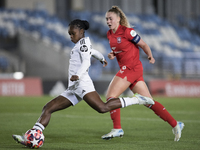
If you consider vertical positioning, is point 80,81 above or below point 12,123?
above

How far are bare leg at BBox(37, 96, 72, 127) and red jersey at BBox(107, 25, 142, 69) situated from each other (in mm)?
1376

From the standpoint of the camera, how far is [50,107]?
6.02 metres

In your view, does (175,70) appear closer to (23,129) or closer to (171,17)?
(171,17)

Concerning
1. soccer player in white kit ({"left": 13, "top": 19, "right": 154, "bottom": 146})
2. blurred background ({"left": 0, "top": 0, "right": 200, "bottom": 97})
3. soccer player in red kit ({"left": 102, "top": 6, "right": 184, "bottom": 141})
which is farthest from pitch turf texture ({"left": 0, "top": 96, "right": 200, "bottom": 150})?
blurred background ({"left": 0, "top": 0, "right": 200, "bottom": 97})

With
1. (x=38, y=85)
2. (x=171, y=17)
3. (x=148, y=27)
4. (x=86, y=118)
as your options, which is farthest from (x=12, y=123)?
(x=171, y=17)

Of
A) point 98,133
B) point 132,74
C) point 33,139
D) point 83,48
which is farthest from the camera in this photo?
point 98,133

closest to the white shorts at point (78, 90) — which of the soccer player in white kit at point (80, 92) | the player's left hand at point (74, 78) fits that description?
the soccer player in white kit at point (80, 92)

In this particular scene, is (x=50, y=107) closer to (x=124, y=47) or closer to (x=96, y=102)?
(x=96, y=102)

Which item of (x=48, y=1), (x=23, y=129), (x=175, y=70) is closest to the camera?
(x=23, y=129)

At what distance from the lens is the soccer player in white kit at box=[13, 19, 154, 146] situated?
595cm

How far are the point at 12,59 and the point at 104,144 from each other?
1684cm

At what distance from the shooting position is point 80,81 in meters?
6.01

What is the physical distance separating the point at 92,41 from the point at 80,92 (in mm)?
19231

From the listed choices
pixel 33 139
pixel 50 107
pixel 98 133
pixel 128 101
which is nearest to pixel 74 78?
pixel 50 107
